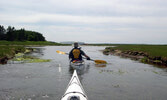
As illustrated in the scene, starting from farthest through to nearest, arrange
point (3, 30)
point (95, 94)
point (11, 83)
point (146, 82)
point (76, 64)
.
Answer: point (3, 30)
point (76, 64)
point (146, 82)
point (11, 83)
point (95, 94)

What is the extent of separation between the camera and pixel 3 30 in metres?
118

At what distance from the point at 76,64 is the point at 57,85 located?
631 centimetres

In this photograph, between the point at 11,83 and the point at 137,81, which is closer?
the point at 11,83

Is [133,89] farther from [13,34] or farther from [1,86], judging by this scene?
[13,34]

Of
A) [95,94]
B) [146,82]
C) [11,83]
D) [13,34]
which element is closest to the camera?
[95,94]

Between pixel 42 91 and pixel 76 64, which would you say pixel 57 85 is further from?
pixel 76 64

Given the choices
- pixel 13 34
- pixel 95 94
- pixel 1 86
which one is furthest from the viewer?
pixel 13 34

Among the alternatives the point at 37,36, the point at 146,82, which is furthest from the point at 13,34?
the point at 146,82

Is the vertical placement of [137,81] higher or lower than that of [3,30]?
lower

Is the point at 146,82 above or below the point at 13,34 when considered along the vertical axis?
below

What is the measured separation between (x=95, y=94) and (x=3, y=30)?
400 feet

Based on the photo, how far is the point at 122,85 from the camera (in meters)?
13.7

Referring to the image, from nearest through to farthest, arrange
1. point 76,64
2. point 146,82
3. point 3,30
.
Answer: point 146,82, point 76,64, point 3,30

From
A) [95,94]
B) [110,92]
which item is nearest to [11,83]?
[95,94]
